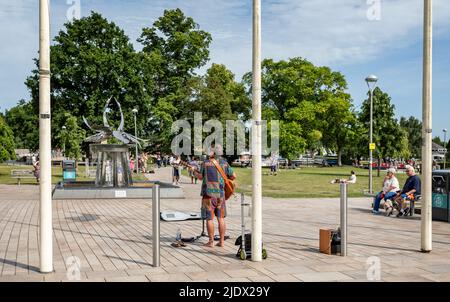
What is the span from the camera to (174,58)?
58906 mm

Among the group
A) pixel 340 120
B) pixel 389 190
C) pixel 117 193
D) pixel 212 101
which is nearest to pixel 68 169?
pixel 117 193

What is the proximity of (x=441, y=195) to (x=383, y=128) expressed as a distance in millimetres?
33178

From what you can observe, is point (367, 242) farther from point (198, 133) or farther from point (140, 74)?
point (198, 133)

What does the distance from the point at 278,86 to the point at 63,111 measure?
28296 millimetres

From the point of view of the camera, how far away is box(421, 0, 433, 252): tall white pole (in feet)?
28.1

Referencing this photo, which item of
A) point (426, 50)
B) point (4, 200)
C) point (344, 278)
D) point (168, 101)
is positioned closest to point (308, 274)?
point (344, 278)

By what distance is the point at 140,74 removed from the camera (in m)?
50.1

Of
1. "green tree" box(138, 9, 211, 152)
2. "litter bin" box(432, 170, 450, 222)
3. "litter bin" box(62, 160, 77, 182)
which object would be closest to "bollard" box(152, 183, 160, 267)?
"litter bin" box(432, 170, 450, 222)

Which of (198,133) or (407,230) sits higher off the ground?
(198,133)

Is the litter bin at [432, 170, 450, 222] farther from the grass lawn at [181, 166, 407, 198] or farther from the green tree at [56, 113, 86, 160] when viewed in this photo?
the green tree at [56, 113, 86, 160]

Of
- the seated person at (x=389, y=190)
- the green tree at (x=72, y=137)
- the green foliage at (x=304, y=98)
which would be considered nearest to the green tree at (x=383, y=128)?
the green foliage at (x=304, y=98)

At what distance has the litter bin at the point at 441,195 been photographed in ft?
42.9

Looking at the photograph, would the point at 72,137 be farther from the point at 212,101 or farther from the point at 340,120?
the point at 340,120

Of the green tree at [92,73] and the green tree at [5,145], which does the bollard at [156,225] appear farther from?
the green tree at [92,73]
